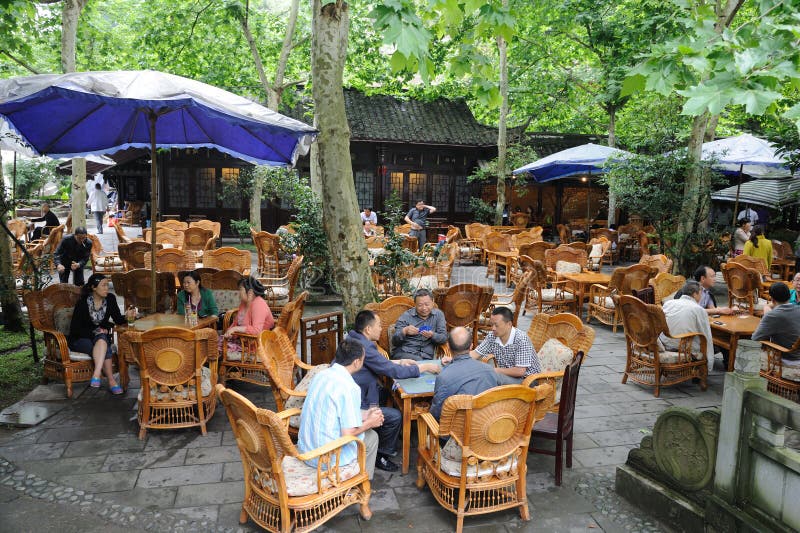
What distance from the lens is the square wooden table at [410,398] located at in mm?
4234

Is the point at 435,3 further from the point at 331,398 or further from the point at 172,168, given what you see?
the point at 172,168

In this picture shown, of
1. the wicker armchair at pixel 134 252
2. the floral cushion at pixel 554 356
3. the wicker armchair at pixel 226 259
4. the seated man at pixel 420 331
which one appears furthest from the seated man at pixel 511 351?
the wicker armchair at pixel 134 252

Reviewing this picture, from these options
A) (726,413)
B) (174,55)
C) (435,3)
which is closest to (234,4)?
(174,55)

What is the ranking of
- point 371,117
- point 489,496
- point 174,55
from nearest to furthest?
point 489,496, point 174,55, point 371,117

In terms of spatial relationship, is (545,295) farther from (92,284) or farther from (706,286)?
(92,284)

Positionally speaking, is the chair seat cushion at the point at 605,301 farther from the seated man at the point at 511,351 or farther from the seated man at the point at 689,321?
the seated man at the point at 511,351

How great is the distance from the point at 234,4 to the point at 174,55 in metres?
3.94

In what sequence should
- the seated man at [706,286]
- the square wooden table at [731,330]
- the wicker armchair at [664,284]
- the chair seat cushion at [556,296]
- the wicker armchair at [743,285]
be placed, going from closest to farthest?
the square wooden table at [731,330]
the seated man at [706,286]
the wicker armchair at [664,284]
the wicker armchair at [743,285]
the chair seat cushion at [556,296]

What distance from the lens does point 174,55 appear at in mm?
15938

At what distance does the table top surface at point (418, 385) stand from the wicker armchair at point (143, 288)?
3904 mm

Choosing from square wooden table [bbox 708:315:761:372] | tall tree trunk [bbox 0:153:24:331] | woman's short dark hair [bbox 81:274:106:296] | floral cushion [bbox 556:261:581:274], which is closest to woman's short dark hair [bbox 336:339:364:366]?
woman's short dark hair [bbox 81:274:106:296]

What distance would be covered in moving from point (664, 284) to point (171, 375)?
6.67 metres

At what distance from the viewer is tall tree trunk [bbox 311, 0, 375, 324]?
5422 millimetres

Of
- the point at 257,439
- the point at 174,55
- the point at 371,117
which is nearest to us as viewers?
the point at 257,439
